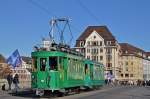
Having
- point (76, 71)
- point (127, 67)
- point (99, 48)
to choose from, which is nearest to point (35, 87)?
point (76, 71)

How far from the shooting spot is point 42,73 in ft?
105

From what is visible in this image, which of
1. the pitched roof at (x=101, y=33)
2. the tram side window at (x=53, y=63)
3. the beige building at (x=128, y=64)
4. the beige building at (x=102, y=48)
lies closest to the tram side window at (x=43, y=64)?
the tram side window at (x=53, y=63)

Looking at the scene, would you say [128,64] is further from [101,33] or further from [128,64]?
[101,33]

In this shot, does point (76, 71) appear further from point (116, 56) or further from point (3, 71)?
point (116, 56)

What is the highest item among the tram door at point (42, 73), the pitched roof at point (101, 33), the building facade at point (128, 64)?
the pitched roof at point (101, 33)

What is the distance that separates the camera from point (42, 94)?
1256 inches

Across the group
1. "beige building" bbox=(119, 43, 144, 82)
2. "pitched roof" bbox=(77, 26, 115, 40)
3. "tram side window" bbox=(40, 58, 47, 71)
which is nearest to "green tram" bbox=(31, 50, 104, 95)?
"tram side window" bbox=(40, 58, 47, 71)

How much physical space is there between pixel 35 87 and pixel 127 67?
156 metres

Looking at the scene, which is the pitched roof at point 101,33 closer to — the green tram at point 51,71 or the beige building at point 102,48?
the beige building at point 102,48

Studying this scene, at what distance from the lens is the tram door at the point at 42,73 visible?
1252 inches

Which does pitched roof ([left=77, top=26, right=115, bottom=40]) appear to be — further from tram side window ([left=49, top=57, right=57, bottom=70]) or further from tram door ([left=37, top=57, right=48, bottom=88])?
tram door ([left=37, top=57, right=48, bottom=88])

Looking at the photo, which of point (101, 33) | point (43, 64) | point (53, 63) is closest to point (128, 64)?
point (101, 33)

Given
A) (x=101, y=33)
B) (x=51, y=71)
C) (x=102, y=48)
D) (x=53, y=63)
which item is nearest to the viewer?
(x=51, y=71)

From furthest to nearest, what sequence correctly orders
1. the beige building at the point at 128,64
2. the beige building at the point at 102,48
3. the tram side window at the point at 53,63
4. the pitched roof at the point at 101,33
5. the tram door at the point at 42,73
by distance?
the beige building at the point at 128,64 < the pitched roof at the point at 101,33 < the beige building at the point at 102,48 < the tram side window at the point at 53,63 < the tram door at the point at 42,73
